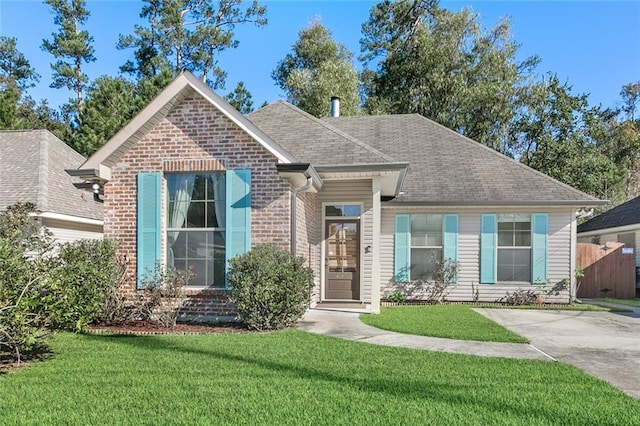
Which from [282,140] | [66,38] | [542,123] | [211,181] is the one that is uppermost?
[66,38]

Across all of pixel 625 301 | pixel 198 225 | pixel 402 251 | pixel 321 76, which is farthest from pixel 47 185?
pixel 625 301

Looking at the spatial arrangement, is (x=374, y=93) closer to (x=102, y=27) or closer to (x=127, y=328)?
(x=102, y=27)

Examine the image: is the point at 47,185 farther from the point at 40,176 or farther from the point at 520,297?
the point at 520,297

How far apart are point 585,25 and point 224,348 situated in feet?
53.6

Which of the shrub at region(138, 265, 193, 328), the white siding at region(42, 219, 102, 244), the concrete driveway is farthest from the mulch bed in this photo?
the white siding at region(42, 219, 102, 244)

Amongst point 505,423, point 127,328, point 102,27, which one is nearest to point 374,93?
point 102,27

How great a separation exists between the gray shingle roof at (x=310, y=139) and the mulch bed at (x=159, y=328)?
3494 mm

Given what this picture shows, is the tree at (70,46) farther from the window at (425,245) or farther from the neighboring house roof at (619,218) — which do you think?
the neighboring house roof at (619,218)

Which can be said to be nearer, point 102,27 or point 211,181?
point 211,181

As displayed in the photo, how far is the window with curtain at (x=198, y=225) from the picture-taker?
7.94 meters

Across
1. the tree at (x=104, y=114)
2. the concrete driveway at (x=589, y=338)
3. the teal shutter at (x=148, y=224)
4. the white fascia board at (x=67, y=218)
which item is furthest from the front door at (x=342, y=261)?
the tree at (x=104, y=114)

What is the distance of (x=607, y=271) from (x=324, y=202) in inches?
417

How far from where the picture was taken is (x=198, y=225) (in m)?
8.06

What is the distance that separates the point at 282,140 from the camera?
32.8ft
